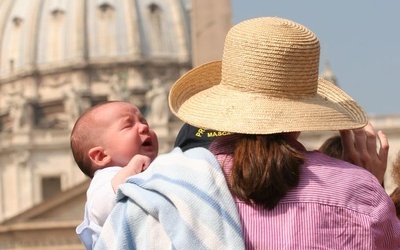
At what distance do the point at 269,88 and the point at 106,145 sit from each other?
57 cm

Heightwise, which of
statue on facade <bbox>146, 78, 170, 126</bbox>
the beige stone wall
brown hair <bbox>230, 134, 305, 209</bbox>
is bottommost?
statue on facade <bbox>146, 78, 170, 126</bbox>

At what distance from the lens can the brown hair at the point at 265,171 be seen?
3.76m

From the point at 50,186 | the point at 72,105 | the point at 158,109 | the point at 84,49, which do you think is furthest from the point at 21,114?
the point at 84,49

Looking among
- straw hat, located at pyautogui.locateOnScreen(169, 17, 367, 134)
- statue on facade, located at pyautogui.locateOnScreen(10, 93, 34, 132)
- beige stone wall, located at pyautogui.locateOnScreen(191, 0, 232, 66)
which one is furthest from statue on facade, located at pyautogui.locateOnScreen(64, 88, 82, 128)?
straw hat, located at pyautogui.locateOnScreen(169, 17, 367, 134)

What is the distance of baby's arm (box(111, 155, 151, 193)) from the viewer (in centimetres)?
403

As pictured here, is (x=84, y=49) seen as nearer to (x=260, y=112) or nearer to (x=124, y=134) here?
(x=124, y=134)

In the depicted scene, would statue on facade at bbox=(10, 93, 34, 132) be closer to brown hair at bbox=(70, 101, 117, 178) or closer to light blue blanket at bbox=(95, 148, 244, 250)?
brown hair at bbox=(70, 101, 117, 178)

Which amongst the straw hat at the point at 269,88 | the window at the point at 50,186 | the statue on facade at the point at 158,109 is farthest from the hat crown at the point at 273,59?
the window at the point at 50,186

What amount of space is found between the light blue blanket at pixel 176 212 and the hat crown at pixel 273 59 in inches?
8.9

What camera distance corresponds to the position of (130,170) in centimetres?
403

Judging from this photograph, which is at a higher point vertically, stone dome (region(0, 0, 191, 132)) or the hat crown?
the hat crown

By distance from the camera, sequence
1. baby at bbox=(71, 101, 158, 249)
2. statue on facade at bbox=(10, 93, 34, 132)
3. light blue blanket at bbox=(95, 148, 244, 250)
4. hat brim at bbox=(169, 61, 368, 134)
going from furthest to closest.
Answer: statue on facade at bbox=(10, 93, 34, 132), baby at bbox=(71, 101, 158, 249), hat brim at bbox=(169, 61, 368, 134), light blue blanket at bbox=(95, 148, 244, 250)

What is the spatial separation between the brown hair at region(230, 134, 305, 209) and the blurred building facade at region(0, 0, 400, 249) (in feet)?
145

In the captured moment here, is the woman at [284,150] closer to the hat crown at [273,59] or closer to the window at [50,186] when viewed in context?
the hat crown at [273,59]
